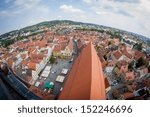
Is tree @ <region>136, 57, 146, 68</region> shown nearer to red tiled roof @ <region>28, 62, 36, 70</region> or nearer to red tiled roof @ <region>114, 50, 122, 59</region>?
red tiled roof @ <region>114, 50, 122, 59</region>

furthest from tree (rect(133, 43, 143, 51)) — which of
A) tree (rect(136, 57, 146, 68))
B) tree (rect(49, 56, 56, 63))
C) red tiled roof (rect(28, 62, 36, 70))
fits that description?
red tiled roof (rect(28, 62, 36, 70))

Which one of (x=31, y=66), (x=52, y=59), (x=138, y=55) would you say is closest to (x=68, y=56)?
(x=52, y=59)

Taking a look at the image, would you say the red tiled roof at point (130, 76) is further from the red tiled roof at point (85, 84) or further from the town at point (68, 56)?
the red tiled roof at point (85, 84)

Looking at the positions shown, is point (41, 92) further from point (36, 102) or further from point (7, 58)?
point (7, 58)

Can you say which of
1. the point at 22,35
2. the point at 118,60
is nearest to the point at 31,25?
the point at 22,35

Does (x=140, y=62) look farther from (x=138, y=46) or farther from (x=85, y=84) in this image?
(x=85, y=84)

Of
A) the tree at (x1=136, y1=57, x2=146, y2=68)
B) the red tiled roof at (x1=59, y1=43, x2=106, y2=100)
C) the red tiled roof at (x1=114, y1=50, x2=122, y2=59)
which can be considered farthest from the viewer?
the red tiled roof at (x1=114, y1=50, x2=122, y2=59)

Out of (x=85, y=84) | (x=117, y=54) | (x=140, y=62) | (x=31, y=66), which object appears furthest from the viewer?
(x=117, y=54)

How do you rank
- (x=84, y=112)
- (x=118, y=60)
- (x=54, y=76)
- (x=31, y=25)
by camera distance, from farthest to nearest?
(x=118, y=60) → (x=31, y=25) → (x=54, y=76) → (x=84, y=112)
